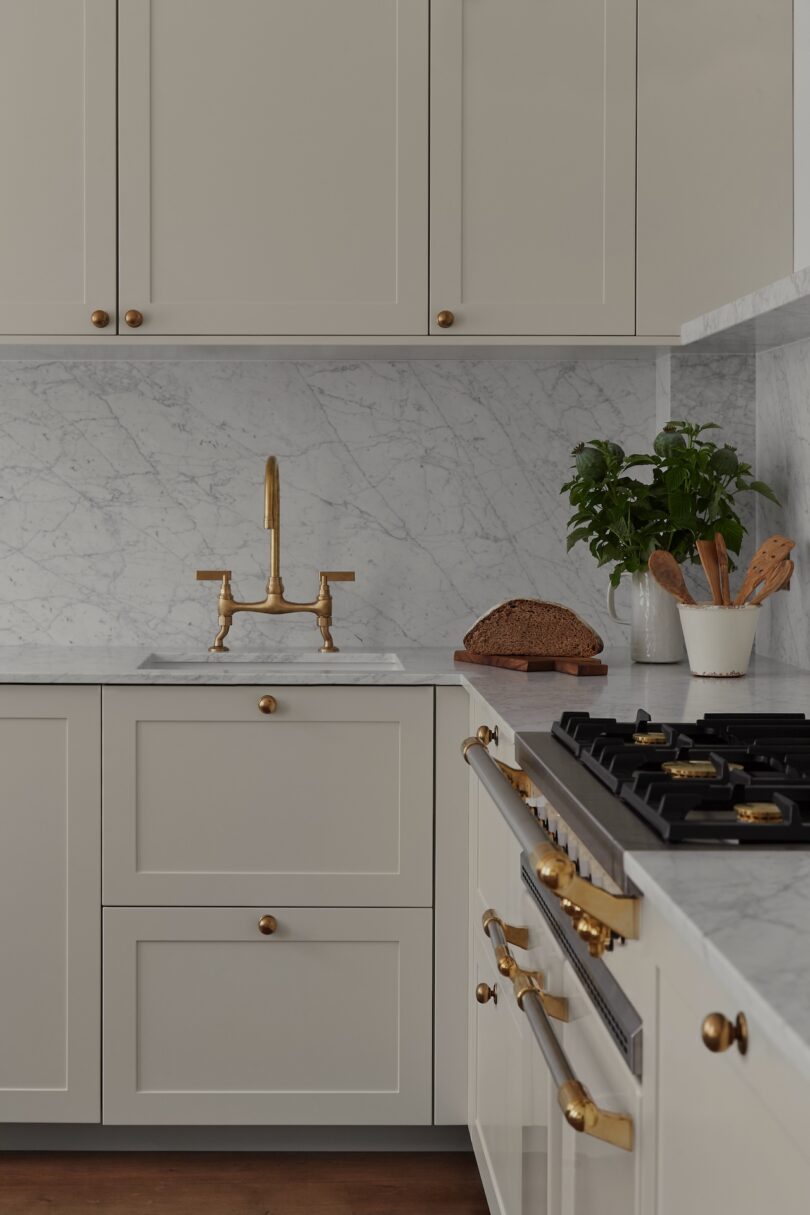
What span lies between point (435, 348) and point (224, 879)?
3.75 feet

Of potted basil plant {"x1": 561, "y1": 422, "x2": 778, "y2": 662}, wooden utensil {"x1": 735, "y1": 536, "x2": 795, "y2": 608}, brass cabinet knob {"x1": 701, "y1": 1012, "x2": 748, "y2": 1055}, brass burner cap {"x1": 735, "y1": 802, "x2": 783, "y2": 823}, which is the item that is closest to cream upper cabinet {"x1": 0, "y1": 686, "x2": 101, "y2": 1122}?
potted basil plant {"x1": 561, "y1": 422, "x2": 778, "y2": 662}

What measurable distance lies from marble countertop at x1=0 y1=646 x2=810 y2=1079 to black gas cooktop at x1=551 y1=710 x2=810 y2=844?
0.10 feet

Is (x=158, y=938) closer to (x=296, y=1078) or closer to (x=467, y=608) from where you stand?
(x=296, y=1078)

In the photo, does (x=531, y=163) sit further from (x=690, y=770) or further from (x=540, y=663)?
(x=690, y=770)

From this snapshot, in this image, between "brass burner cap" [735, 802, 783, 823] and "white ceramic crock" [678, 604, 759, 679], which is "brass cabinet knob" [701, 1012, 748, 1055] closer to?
"brass burner cap" [735, 802, 783, 823]

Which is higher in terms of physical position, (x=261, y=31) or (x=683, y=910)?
(x=261, y=31)

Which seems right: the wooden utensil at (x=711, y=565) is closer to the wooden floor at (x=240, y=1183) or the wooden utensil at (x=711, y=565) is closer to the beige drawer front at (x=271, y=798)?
the beige drawer front at (x=271, y=798)

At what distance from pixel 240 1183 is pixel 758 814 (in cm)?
168

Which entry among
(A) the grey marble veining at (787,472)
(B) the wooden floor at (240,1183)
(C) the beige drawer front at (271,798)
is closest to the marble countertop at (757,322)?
(A) the grey marble veining at (787,472)

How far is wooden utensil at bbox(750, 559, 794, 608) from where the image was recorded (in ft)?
7.32

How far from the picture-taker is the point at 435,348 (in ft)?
8.64

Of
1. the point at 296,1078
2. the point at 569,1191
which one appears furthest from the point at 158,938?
the point at 569,1191

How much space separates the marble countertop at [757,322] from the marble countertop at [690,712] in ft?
2.03

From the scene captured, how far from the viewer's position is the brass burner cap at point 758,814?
3.40 ft
